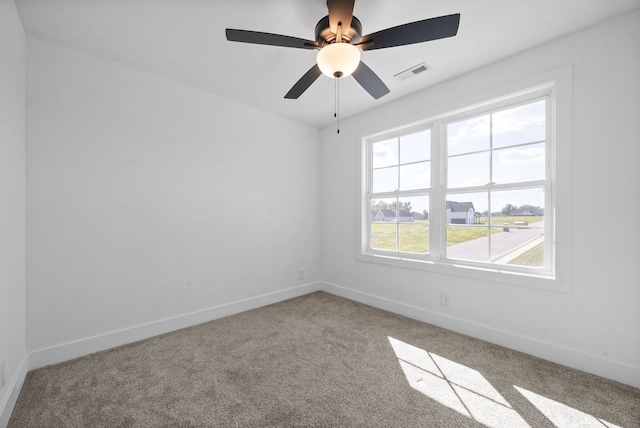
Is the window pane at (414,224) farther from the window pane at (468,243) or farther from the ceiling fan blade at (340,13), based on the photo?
the ceiling fan blade at (340,13)

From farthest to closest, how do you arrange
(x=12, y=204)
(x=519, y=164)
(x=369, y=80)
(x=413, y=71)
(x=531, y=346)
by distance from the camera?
(x=413, y=71) < (x=519, y=164) < (x=531, y=346) < (x=369, y=80) < (x=12, y=204)

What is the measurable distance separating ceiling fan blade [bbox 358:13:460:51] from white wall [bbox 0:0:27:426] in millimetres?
2193

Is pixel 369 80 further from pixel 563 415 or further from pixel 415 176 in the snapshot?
pixel 563 415

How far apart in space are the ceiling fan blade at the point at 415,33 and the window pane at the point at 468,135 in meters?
1.41

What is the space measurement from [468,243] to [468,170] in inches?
29.1

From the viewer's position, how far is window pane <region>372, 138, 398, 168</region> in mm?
3367

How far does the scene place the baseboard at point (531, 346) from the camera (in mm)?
1852

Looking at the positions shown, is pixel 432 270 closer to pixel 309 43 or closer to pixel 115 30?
pixel 309 43

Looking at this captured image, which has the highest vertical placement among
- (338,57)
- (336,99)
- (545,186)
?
(336,99)

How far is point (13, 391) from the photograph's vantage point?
1.64 m

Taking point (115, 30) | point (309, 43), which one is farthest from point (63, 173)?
point (309, 43)

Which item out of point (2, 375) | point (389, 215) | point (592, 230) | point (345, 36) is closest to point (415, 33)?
point (345, 36)

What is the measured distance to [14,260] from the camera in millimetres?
1753

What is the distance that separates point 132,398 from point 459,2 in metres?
3.31
